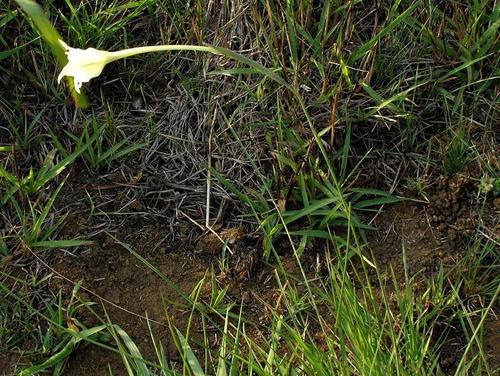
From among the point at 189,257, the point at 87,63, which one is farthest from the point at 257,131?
the point at 87,63

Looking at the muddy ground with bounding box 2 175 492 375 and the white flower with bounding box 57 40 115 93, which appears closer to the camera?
the white flower with bounding box 57 40 115 93

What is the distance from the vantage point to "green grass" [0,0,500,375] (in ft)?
6.29

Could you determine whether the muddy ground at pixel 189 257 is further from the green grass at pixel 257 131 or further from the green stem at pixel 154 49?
the green stem at pixel 154 49

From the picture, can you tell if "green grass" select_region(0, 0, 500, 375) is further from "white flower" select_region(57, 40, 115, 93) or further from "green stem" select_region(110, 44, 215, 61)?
"green stem" select_region(110, 44, 215, 61)

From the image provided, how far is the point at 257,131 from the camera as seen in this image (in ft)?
6.73

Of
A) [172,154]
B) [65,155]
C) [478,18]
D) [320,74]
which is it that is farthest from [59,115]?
[478,18]

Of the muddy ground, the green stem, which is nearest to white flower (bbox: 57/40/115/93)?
the green stem

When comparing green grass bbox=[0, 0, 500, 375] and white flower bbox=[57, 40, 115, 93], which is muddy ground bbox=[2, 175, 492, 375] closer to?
green grass bbox=[0, 0, 500, 375]

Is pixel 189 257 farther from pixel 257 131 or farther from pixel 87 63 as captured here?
pixel 87 63

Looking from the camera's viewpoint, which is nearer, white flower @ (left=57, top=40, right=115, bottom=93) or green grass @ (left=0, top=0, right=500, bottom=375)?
white flower @ (left=57, top=40, right=115, bottom=93)

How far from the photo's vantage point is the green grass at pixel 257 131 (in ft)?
6.29

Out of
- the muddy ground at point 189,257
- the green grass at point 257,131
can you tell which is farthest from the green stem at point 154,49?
the muddy ground at point 189,257

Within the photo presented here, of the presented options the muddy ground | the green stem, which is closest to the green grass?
the muddy ground

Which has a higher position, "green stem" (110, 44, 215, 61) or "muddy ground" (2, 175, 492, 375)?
"green stem" (110, 44, 215, 61)
